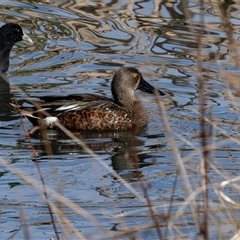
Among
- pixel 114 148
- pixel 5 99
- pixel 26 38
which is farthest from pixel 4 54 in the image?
pixel 114 148

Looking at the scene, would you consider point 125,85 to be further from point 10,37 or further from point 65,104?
point 10,37

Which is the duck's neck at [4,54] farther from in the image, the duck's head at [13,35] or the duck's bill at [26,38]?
the duck's bill at [26,38]

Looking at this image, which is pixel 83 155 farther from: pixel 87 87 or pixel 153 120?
pixel 87 87

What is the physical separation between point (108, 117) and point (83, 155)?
1317 mm

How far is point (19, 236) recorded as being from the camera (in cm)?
582

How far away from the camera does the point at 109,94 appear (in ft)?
34.4

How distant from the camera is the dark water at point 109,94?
6.12m

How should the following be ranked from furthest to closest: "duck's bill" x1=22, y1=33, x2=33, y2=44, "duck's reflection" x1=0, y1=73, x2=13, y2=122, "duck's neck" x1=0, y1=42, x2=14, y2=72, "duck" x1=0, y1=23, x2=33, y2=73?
"duck's bill" x1=22, y1=33, x2=33, y2=44 → "duck" x1=0, y1=23, x2=33, y2=73 → "duck's neck" x1=0, y1=42, x2=14, y2=72 → "duck's reflection" x1=0, y1=73, x2=13, y2=122

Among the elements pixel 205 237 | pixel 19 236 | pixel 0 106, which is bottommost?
pixel 0 106

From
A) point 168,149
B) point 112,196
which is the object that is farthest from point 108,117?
point 112,196

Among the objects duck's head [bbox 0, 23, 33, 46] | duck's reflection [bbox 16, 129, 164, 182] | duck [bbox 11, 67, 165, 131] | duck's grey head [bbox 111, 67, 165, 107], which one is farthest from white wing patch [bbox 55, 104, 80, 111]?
duck's head [bbox 0, 23, 33, 46]

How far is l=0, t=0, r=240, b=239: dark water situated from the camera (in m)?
6.12

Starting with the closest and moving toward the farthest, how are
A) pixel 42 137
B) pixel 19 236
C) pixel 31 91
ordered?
pixel 19 236, pixel 42 137, pixel 31 91

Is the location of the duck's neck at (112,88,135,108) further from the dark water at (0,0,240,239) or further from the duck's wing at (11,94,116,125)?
the dark water at (0,0,240,239)
